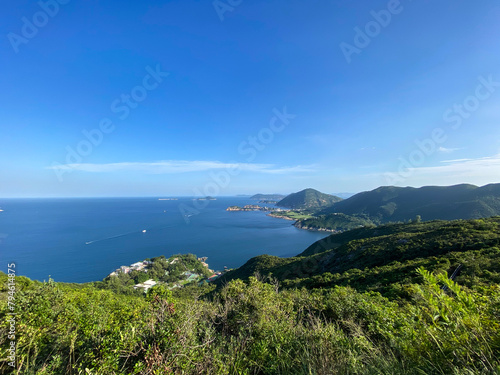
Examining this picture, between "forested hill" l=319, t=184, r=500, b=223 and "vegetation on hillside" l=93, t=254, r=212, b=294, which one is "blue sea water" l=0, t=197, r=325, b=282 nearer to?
"vegetation on hillside" l=93, t=254, r=212, b=294

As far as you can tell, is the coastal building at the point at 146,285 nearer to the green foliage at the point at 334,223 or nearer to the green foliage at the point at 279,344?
the green foliage at the point at 279,344

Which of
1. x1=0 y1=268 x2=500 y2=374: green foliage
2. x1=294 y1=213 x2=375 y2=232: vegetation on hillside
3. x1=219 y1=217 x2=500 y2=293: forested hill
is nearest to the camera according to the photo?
x1=0 y1=268 x2=500 y2=374: green foliage

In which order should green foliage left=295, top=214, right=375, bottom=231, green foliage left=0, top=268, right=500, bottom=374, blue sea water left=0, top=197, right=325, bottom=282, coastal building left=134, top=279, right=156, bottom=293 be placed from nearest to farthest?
green foliage left=0, top=268, right=500, bottom=374, coastal building left=134, top=279, right=156, bottom=293, blue sea water left=0, top=197, right=325, bottom=282, green foliage left=295, top=214, right=375, bottom=231

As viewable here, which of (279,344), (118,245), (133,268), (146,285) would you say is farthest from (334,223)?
(279,344)

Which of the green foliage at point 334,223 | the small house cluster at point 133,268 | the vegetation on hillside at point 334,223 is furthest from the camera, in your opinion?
the green foliage at point 334,223

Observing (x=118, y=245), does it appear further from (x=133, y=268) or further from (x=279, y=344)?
(x=279, y=344)

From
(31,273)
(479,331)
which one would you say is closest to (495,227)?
(479,331)

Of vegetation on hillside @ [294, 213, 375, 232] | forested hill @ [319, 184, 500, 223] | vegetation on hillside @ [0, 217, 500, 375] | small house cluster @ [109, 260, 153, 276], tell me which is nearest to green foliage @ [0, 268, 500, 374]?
vegetation on hillside @ [0, 217, 500, 375]

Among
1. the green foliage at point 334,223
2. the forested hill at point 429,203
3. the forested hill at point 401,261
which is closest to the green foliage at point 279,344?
the forested hill at point 401,261

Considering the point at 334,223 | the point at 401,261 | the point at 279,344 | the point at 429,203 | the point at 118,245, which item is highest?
the point at 279,344

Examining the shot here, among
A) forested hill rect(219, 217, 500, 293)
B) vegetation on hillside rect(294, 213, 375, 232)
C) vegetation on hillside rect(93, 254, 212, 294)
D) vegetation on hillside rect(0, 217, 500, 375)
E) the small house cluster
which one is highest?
vegetation on hillside rect(0, 217, 500, 375)
